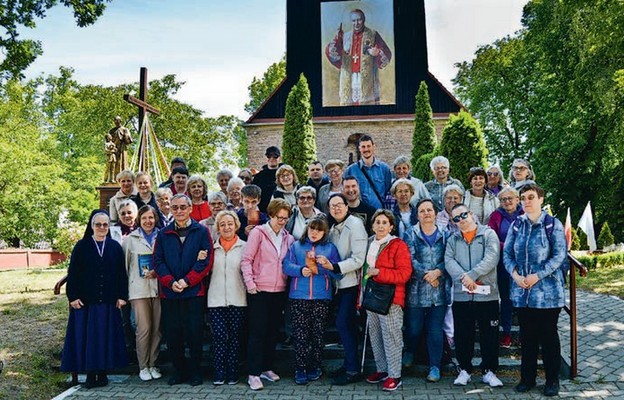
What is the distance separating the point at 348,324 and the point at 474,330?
121cm

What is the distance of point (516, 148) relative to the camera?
32031 millimetres

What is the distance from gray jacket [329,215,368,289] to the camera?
528cm

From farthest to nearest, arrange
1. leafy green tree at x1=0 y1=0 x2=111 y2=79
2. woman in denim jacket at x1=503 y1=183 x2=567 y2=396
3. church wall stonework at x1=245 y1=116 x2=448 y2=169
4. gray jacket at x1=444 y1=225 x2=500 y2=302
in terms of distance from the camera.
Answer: church wall stonework at x1=245 y1=116 x2=448 y2=169 < leafy green tree at x1=0 y1=0 x2=111 y2=79 < gray jacket at x1=444 y1=225 x2=500 y2=302 < woman in denim jacket at x1=503 y1=183 x2=567 y2=396

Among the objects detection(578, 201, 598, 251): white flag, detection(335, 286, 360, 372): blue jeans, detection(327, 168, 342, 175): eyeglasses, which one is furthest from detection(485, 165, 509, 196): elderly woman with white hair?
detection(578, 201, 598, 251): white flag

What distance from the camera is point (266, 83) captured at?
3756cm

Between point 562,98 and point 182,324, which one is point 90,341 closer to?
point 182,324

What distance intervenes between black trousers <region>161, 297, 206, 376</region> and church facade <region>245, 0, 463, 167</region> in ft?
71.4

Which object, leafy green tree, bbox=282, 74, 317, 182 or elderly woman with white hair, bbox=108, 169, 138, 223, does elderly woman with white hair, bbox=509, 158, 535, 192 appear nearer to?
elderly woman with white hair, bbox=108, 169, 138, 223

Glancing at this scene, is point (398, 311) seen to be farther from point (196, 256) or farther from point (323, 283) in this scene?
point (196, 256)

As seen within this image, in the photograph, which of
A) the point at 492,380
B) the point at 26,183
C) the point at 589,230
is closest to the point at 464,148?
the point at 589,230

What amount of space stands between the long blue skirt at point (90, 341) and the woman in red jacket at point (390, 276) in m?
2.66

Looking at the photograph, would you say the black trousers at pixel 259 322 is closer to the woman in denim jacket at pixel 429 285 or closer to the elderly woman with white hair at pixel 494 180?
the woman in denim jacket at pixel 429 285

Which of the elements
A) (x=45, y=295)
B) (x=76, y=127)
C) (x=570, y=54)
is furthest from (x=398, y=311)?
(x=76, y=127)

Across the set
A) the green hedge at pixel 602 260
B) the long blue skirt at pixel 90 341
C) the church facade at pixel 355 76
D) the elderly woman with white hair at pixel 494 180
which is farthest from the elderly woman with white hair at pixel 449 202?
the church facade at pixel 355 76
